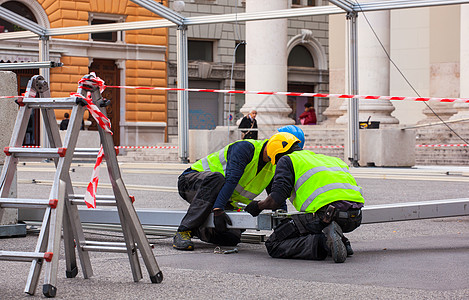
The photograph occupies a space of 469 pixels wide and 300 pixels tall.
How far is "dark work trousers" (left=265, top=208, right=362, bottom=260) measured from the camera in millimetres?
6582

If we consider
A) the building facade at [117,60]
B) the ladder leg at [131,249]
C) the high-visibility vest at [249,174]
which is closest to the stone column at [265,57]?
the building facade at [117,60]

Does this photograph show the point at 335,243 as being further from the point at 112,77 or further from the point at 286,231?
the point at 112,77

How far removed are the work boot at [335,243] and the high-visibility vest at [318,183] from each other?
0.18 meters

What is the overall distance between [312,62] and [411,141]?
771 inches

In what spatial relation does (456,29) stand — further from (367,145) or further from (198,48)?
(367,145)

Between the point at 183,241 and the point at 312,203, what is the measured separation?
1.12m

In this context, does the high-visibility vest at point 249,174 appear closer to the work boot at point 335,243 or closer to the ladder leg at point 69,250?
the work boot at point 335,243

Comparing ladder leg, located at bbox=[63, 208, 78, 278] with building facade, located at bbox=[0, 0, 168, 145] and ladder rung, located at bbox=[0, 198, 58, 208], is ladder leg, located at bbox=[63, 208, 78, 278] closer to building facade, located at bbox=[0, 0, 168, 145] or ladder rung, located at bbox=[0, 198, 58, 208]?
ladder rung, located at bbox=[0, 198, 58, 208]

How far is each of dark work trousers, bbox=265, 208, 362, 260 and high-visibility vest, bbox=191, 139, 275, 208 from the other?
1.79 feet

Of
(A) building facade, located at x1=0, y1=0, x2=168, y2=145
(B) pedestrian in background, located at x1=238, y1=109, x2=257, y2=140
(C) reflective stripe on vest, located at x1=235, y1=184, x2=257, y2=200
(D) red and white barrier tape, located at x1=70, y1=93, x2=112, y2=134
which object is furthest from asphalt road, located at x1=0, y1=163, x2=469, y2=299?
(A) building facade, located at x1=0, y1=0, x2=168, y2=145

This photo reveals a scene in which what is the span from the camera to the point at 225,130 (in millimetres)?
22875

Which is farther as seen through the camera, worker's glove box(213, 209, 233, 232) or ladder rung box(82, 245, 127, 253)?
worker's glove box(213, 209, 233, 232)

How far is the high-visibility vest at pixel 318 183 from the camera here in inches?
260

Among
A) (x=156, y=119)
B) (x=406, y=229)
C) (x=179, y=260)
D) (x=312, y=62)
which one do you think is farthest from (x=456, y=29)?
(x=179, y=260)
